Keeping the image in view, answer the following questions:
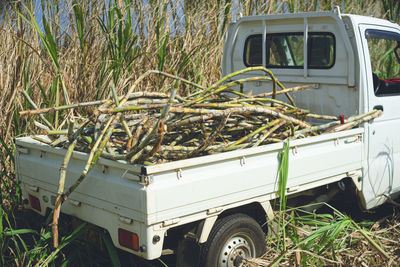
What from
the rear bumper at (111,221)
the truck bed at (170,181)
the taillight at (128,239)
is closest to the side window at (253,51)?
the truck bed at (170,181)

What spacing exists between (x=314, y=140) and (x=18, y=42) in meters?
2.91

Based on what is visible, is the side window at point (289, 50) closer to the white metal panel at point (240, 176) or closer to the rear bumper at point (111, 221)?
the white metal panel at point (240, 176)

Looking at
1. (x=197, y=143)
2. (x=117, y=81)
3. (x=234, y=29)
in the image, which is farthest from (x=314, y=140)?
(x=117, y=81)

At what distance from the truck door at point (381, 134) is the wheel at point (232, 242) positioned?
1.29m

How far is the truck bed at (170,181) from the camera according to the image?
9.67 feet

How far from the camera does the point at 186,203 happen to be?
3.08 meters

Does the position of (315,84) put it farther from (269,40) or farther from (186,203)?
(186,203)

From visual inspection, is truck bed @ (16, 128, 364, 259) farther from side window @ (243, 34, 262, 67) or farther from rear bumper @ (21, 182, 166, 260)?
side window @ (243, 34, 262, 67)

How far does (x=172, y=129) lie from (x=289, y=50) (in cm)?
187

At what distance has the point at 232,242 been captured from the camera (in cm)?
344

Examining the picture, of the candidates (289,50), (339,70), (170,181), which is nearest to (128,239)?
(170,181)

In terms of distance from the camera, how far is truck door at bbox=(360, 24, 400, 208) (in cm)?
434

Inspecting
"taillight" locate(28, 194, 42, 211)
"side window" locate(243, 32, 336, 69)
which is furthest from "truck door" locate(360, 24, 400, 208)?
"taillight" locate(28, 194, 42, 211)

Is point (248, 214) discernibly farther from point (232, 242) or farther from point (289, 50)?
point (289, 50)
